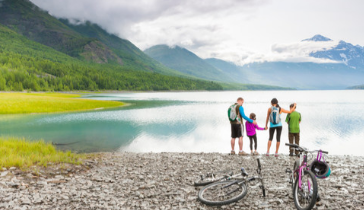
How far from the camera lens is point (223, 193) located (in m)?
9.07

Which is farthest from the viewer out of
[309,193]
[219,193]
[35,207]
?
[219,193]

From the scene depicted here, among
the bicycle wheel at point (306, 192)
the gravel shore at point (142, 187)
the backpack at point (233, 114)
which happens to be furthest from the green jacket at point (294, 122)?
the bicycle wheel at point (306, 192)

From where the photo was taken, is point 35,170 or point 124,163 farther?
point 124,163

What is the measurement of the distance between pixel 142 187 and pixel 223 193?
12.9 feet

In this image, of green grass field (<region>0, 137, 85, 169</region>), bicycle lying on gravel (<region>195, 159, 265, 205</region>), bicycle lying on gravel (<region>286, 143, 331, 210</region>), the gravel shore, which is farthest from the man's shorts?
green grass field (<region>0, 137, 85, 169</region>)

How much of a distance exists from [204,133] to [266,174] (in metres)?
21.3

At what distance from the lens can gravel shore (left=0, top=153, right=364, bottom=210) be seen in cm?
865

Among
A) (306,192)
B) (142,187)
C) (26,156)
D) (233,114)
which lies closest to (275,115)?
(233,114)

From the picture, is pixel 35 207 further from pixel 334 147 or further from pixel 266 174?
pixel 334 147

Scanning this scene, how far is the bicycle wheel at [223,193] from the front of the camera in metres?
8.47

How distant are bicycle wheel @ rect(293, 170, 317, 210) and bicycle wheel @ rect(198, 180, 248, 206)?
1.86 metres

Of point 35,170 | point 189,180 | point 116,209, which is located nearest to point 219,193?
point 189,180

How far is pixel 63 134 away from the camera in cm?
3056

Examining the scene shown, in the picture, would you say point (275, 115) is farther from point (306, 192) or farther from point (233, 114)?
point (306, 192)
